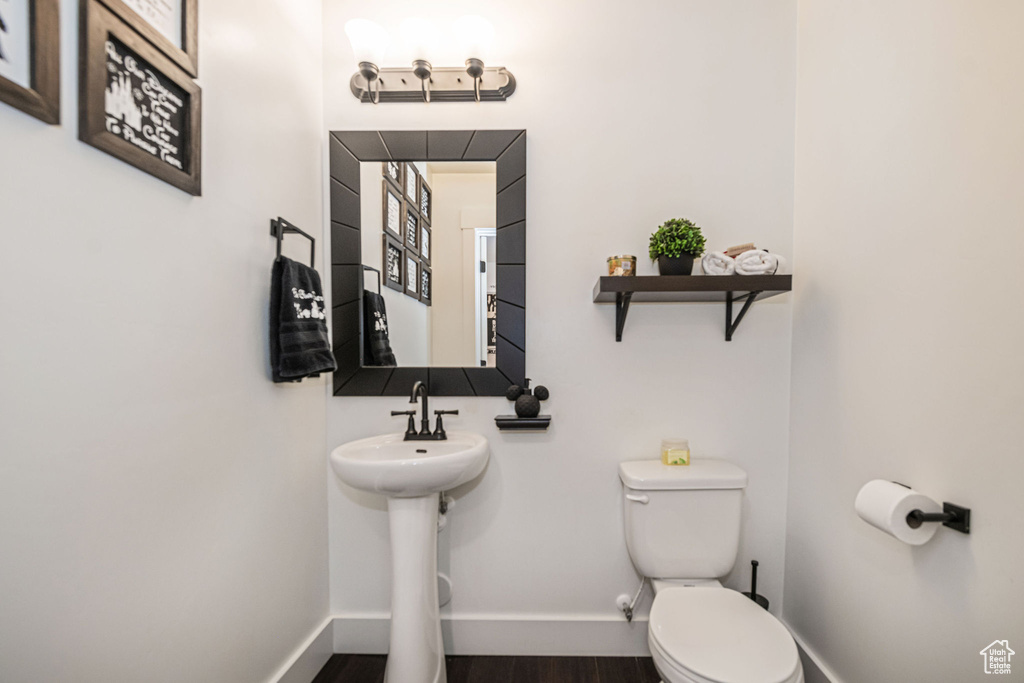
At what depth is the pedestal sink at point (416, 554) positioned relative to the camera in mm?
1283

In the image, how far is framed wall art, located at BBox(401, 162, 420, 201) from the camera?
1.66 meters

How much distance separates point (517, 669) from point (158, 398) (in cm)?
149

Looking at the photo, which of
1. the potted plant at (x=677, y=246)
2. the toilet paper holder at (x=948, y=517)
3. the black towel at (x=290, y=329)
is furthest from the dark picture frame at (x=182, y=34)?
the toilet paper holder at (x=948, y=517)

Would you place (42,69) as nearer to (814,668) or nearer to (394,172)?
(394,172)

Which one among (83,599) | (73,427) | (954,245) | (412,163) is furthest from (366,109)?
(954,245)

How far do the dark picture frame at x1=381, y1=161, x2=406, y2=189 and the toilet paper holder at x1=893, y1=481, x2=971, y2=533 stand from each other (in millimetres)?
1817

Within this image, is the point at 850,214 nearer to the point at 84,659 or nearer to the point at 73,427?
the point at 73,427

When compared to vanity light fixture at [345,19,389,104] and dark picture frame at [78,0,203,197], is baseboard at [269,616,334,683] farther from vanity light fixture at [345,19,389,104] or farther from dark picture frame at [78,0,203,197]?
vanity light fixture at [345,19,389,104]

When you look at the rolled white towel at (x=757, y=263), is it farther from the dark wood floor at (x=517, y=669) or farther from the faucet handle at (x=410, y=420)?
the dark wood floor at (x=517, y=669)

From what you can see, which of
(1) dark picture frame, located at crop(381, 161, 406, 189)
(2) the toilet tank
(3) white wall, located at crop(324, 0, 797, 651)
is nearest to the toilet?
(2) the toilet tank

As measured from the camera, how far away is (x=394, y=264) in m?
1.67

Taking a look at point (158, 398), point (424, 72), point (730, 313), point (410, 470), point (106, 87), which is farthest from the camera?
point (730, 313)

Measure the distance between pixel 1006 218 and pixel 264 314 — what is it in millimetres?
1844

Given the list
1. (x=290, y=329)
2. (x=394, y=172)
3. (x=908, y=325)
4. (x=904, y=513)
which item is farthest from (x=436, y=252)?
(x=904, y=513)
